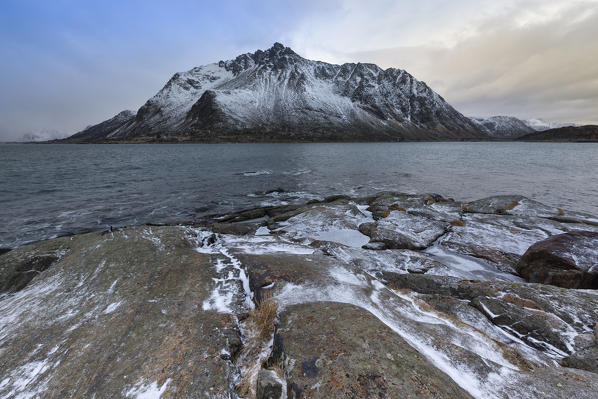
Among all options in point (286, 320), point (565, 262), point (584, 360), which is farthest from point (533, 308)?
point (286, 320)

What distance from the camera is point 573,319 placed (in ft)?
22.2

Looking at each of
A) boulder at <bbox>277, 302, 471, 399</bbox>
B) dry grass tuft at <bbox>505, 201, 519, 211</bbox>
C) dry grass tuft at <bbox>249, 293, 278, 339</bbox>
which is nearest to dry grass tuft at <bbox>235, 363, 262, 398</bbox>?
boulder at <bbox>277, 302, 471, 399</bbox>

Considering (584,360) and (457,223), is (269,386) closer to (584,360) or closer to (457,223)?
(584,360)

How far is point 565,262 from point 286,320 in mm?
11112

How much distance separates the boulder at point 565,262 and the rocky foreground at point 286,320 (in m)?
0.05

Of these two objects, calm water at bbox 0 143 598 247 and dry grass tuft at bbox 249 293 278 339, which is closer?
dry grass tuft at bbox 249 293 278 339

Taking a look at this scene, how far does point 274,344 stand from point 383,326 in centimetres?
223

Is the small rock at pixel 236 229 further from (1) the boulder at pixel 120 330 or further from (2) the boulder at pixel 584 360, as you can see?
(2) the boulder at pixel 584 360

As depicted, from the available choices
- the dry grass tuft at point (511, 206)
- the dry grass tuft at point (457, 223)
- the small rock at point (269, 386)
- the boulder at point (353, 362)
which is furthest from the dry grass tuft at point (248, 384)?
the dry grass tuft at point (511, 206)

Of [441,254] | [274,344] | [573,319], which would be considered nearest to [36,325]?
[274,344]

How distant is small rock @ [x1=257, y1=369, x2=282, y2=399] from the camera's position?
3.87 m

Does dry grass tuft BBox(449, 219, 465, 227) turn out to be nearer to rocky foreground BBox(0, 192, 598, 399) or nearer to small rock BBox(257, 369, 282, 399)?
rocky foreground BBox(0, 192, 598, 399)

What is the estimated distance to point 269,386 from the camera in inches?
155

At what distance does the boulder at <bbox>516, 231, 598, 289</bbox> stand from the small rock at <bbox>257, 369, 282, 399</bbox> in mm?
11327
